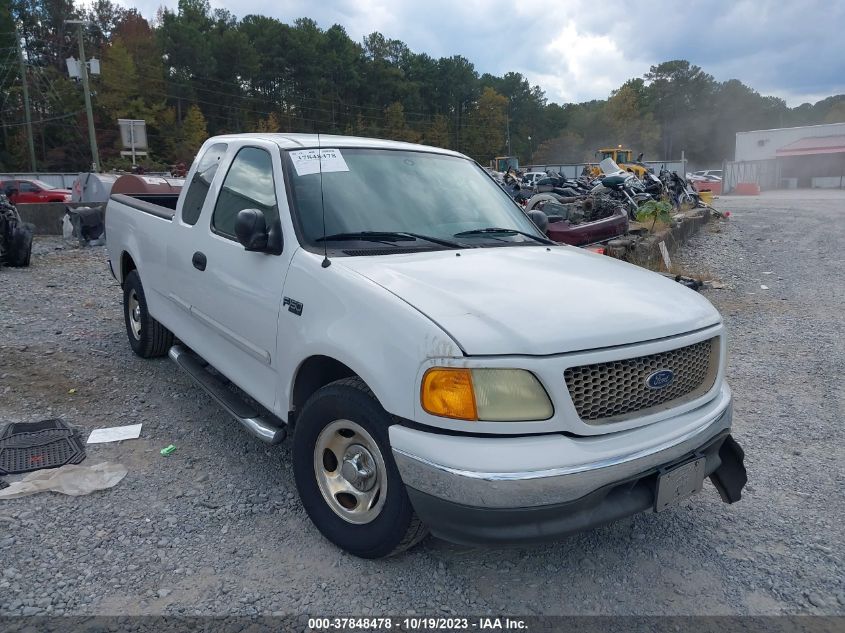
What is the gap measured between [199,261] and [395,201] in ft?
4.47

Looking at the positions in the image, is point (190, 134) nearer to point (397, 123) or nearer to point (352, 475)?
point (397, 123)

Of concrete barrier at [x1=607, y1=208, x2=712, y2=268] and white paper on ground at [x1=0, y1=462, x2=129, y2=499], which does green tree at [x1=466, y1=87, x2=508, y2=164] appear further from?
white paper on ground at [x1=0, y1=462, x2=129, y2=499]

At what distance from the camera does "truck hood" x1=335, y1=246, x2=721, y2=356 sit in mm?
2398

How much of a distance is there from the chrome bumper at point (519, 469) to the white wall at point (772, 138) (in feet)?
197

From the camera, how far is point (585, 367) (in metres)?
2.44

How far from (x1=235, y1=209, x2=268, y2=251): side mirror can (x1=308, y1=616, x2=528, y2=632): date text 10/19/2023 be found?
176 centimetres

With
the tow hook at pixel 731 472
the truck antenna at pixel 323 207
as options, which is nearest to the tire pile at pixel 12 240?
the truck antenna at pixel 323 207

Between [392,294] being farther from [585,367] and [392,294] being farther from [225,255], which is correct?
[225,255]

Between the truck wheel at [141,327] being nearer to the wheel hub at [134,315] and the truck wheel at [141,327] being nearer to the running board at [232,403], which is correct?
the wheel hub at [134,315]

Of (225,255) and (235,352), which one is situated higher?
(225,255)

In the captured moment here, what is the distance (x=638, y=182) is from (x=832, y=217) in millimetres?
7127

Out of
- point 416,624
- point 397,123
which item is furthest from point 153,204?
point 397,123

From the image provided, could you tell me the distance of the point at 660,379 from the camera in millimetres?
2635

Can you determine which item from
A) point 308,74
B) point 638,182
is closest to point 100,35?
point 308,74
